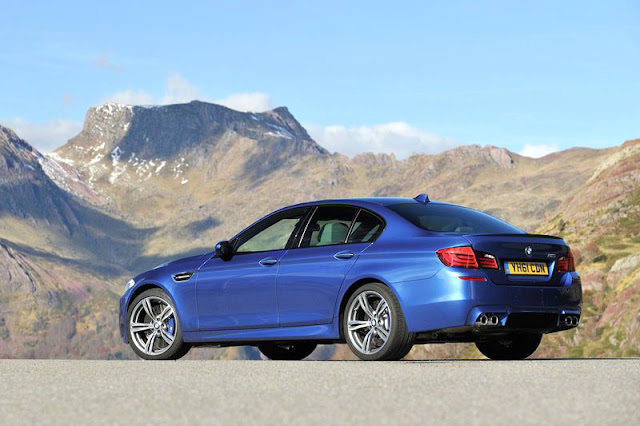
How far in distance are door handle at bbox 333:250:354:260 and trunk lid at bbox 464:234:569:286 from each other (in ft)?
3.63

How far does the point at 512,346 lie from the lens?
10.8m

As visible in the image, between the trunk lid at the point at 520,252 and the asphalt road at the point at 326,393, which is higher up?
the trunk lid at the point at 520,252

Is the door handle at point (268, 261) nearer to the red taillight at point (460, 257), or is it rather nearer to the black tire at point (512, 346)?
the red taillight at point (460, 257)

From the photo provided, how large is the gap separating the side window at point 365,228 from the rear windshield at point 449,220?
8.5 inches

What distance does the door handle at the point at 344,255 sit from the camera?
9.59 metres

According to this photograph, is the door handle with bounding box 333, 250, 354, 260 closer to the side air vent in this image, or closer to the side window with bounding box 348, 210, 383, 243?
the side window with bounding box 348, 210, 383, 243

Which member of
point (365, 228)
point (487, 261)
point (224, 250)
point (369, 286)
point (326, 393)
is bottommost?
point (326, 393)

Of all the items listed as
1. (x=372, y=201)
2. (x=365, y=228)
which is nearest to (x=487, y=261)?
(x=365, y=228)

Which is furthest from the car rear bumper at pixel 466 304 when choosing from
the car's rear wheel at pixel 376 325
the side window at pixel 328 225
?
the side window at pixel 328 225

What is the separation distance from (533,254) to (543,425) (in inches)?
154

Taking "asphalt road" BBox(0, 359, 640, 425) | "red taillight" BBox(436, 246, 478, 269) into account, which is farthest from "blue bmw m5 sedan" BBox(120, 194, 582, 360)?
"asphalt road" BBox(0, 359, 640, 425)

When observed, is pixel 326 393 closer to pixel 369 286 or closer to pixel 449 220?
pixel 369 286

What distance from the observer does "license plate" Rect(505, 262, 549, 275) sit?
30.3 feet

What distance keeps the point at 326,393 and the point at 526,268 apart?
3.01 metres
